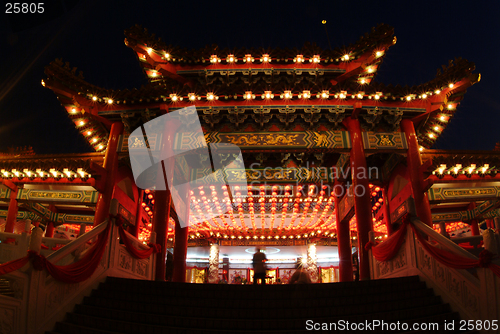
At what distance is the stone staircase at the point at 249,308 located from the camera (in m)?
4.54

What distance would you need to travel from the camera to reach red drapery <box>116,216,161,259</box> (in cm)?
661

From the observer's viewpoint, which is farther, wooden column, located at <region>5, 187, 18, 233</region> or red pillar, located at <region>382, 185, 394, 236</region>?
red pillar, located at <region>382, 185, 394, 236</region>

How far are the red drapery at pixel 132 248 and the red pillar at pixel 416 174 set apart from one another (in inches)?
268

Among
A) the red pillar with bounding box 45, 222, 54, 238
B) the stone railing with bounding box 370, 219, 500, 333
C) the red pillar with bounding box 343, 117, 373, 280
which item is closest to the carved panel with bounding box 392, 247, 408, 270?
the stone railing with bounding box 370, 219, 500, 333

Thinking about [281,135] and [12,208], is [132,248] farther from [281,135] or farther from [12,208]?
[12,208]

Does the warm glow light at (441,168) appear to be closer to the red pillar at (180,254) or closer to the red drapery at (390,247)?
the red drapery at (390,247)

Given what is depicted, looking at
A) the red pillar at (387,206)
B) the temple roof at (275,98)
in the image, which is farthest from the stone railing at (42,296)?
the red pillar at (387,206)

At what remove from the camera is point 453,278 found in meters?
5.05

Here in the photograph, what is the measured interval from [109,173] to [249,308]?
6465 mm

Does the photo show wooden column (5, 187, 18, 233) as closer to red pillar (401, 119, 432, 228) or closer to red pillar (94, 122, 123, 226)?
red pillar (94, 122, 123, 226)

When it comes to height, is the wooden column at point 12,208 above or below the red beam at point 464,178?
below

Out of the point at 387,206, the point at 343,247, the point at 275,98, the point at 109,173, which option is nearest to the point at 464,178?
the point at 387,206

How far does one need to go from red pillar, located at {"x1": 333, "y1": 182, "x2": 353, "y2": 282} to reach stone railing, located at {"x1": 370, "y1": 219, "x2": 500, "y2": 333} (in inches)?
185

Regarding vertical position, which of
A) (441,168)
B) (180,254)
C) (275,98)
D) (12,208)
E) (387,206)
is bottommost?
(180,254)
